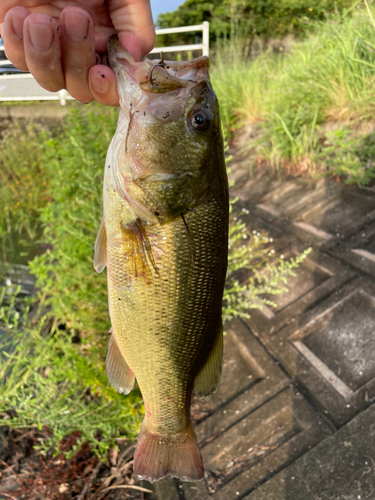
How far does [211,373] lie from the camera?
1.62m

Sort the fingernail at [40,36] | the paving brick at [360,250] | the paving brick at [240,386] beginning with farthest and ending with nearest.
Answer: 1. the paving brick at [360,250]
2. the paving brick at [240,386]
3. the fingernail at [40,36]

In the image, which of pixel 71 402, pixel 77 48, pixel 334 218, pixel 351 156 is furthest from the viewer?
pixel 351 156

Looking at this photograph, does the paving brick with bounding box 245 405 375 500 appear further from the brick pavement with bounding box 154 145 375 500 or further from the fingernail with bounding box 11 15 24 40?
the fingernail with bounding box 11 15 24 40

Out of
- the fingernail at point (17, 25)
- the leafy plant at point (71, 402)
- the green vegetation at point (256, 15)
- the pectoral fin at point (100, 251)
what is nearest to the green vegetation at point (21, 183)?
the leafy plant at point (71, 402)

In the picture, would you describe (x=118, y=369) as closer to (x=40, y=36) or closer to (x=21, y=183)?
(x=40, y=36)

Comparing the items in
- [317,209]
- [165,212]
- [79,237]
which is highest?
[165,212]

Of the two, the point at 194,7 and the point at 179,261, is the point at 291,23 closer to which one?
the point at 194,7

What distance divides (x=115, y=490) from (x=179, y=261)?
6.92 ft

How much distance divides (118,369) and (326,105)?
15.8 feet

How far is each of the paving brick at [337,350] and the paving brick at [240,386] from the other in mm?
134

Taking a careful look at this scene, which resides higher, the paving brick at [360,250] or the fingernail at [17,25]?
the fingernail at [17,25]

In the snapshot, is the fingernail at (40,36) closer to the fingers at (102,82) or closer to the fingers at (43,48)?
the fingers at (43,48)

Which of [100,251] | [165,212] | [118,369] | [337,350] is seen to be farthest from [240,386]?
[165,212]

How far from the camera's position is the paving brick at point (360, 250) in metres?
3.18
